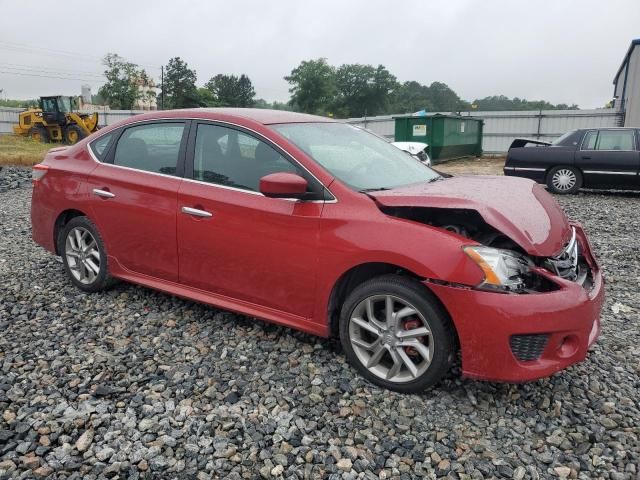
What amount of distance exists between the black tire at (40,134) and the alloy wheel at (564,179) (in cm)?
2479

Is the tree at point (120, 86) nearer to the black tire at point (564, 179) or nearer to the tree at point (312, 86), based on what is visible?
the tree at point (312, 86)

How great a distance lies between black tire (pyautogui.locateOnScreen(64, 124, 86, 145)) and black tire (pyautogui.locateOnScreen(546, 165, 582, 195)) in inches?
901

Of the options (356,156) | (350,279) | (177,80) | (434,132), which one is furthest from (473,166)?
(177,80)

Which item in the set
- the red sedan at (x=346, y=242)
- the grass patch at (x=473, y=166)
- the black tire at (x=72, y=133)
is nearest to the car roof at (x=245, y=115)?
the red sedan at (x=346, y=242)

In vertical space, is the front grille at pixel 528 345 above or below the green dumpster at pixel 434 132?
below

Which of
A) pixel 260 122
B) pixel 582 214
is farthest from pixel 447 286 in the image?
pixel 582 214

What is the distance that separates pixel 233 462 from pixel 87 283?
2.74 metres

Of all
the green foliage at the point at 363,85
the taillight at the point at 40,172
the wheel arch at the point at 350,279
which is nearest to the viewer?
the wheel arch at the point at 350,279

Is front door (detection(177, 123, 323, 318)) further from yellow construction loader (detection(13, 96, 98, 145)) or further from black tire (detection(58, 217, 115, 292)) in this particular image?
yellow construction loader (detection(13, 96, 98, 145))

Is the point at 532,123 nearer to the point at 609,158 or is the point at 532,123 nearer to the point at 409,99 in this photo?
the point at 609,158

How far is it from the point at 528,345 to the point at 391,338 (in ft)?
2.39

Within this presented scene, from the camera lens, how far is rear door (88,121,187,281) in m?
3.91

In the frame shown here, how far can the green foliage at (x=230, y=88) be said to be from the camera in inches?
3465

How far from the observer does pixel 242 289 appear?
360cm
